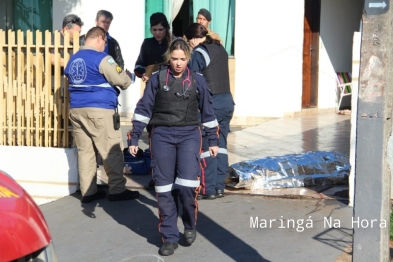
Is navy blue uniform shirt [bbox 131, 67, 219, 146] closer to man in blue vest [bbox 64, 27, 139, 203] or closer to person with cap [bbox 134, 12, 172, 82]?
man in blue vest [bbox 64, 27, 139, 203]

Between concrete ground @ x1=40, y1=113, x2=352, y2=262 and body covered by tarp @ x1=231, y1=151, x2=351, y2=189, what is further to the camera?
body covered by tarp @ x1=231, y1=151, x2=351, y2=189

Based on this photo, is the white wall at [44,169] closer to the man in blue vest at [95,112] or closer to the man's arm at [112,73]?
the man in blue vest at [95,112]

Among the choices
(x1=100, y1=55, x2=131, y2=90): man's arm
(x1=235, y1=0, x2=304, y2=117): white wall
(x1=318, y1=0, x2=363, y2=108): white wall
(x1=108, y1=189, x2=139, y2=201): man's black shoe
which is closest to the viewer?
(x1=100, y1=55, x2=131, y2=90): man's arm

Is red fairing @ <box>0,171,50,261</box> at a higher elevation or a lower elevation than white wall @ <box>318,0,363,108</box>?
lower

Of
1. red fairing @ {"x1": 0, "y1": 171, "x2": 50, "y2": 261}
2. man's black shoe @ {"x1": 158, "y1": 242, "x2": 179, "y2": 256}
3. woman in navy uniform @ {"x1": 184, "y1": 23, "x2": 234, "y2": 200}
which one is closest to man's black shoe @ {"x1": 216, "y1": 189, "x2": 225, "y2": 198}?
woman in navy uniform @ {"x1": 184, "y1": 23, "x2": 234, "y2": 200}

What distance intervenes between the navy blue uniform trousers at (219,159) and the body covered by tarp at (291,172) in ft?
1.24

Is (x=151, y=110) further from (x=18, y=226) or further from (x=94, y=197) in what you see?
(x=18, y=226)

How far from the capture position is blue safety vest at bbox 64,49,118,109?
707cm

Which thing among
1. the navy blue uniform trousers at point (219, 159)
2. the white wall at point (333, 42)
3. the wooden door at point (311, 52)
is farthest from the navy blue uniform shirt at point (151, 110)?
the white wall at point (333, 42)

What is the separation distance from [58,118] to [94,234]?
2.02 m

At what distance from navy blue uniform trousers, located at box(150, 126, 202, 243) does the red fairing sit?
Answer: 217 cm

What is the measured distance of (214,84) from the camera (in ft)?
23.4

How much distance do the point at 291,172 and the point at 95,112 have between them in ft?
7.38

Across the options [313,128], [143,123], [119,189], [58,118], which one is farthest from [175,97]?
[313,128]
